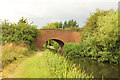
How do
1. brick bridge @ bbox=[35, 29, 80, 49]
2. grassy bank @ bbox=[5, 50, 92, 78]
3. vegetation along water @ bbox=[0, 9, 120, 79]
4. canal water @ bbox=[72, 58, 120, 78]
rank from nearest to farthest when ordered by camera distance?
grassy bank @ bbox=[5, 50, 92, 78], canal water @ bbox=[72, 58, 120, 78], vegetation along water @ bbox=[0, 9, 120, 79], brick bridge @ bbox=[35, 29, 80, 49]

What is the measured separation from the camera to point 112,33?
1111 centimetres

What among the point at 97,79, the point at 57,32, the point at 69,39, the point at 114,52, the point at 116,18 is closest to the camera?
the point at 97,79

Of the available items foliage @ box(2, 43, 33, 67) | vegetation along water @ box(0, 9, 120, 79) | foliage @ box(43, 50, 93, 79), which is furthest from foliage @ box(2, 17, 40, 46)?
foliage @ box(43, 50, 93, 79)

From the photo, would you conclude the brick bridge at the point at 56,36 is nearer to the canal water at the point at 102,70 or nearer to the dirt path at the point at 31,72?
the canal water at the point at 102,70

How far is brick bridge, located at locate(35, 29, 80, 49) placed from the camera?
18.1m

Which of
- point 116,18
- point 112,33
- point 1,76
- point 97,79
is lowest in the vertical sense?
point 97,79

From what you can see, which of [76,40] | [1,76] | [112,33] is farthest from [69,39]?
[1,76]

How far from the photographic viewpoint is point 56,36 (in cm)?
1938

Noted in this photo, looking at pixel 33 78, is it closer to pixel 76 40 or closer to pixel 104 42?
pixel 104 42

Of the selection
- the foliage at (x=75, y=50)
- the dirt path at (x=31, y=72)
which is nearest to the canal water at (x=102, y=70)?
the dirt path at (x=31, y=72)

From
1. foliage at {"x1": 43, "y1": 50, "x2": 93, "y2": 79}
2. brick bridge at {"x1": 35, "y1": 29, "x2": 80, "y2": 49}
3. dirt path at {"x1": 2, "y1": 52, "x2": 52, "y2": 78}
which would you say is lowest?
dirt path at {"x1": 2, "y1": 52, "x2": 52, "y2": 78}

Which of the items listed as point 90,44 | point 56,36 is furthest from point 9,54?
point 56,36

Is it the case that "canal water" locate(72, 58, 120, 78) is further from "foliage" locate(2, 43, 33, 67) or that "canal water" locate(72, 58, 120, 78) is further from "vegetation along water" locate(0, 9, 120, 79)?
"foliage" locate(2, 43, 33, 67)

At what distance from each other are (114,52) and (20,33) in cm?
1103
